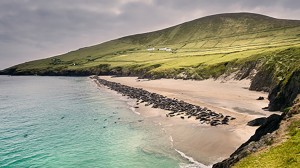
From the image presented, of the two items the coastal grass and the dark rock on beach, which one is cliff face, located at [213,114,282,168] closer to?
the coastal grass

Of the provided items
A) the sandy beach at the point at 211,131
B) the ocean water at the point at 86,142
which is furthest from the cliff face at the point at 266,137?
the ocean water at the point at 86,142

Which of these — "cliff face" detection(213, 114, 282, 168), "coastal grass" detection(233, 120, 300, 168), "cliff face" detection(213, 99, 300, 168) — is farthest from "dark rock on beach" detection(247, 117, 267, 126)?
"coastal grass" detection(233, 120, 300, 168)

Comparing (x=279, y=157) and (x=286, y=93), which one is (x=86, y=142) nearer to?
(x=279, y=157)

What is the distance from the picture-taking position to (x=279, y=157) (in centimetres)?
1975

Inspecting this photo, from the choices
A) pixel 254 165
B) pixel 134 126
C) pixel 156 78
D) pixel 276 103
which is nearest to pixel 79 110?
pixel 134 126

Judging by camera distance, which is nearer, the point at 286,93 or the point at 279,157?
the point at 279,157

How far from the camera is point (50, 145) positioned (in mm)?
44469

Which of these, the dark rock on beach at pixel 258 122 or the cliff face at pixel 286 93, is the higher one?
the cliff face at pixel 286 93

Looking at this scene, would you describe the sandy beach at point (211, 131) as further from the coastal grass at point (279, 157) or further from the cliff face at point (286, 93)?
the coastal grass at point (279, 157)

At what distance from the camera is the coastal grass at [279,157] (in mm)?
18953

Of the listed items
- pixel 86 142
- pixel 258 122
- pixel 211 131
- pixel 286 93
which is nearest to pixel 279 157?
pixel 211 131

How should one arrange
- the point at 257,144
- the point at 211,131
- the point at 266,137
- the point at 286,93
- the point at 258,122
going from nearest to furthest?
the point at 257,144, the point at 266,137, the point at 211,131, the point at 258,122, the point at 286,93

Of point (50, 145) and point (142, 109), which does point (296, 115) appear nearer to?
point (50, 145)

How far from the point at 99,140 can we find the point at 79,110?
109 feet
